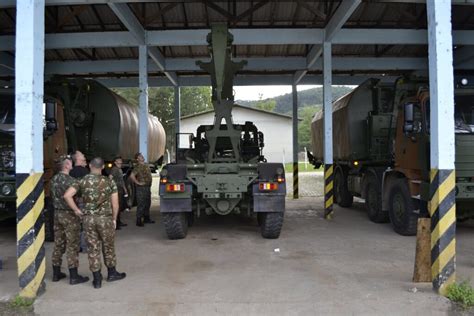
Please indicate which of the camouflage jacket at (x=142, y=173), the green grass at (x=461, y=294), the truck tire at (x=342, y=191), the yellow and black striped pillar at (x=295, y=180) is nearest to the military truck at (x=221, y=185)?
the camouflage jacket at (x=142, y=173)

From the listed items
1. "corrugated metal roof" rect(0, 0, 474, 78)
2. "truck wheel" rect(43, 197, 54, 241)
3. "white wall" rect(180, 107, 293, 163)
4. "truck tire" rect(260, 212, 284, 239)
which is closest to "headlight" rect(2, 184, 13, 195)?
"truck wheel" rect(43, 197, 54, 241)

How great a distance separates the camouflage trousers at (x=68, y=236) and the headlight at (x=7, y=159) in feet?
9.09

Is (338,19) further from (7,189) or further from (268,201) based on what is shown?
(7,189)

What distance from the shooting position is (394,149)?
9234mm

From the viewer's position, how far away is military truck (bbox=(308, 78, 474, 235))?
294 inches

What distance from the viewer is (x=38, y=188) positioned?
5.18 m

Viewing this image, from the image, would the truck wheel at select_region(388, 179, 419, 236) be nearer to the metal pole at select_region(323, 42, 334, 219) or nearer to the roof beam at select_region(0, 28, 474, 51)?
the metal pole at select_region(323, 42, 334, 219)

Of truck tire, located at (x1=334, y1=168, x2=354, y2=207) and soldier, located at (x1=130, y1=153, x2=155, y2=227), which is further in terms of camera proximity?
truck tire, located at (x1=334, y1=168, x2=354, y2=207)

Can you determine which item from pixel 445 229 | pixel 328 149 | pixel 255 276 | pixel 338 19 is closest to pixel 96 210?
pixel 255 276

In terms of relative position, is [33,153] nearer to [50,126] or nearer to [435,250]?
[50,126]

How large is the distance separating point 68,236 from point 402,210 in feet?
20.2

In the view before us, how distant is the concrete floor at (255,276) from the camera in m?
4.73

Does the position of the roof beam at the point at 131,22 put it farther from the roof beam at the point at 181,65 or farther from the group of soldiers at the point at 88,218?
the group of soldiers at the point at 88,218

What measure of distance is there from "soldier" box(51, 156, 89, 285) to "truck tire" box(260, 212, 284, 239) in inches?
137
